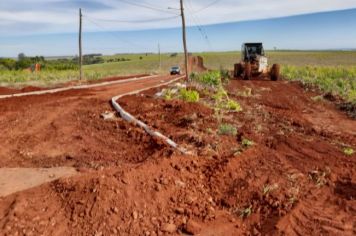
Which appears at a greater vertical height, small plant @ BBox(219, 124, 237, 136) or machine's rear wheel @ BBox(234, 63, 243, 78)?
machine's rear wheel @ BBox(234, 63, 243, 78)

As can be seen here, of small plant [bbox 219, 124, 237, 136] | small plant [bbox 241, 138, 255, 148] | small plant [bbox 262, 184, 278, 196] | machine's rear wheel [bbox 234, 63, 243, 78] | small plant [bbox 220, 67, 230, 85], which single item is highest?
machine's rear wheel [bbox 234, 63, 243, 78]

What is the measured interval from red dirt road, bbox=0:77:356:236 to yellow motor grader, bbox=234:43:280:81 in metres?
19.0

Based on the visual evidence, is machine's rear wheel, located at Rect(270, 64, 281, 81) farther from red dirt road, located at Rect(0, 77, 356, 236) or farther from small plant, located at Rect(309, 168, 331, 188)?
small plant, located at Rect(309, 168, 331, 188)

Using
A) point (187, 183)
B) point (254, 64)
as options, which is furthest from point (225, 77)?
point (187, 183)

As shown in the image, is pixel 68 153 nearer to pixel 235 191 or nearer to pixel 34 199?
pixel 34 199

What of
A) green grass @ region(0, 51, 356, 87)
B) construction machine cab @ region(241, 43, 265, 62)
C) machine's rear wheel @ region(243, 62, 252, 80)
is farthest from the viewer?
green grass @ region(0, 51, 356, 87)

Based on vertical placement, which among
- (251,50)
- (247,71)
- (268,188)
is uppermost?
(251,50)

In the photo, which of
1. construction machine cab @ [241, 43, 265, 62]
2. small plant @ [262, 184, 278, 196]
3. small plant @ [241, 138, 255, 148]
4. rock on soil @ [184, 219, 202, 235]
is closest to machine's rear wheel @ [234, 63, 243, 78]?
construction machine cab @ [241, 43, 265, 62]

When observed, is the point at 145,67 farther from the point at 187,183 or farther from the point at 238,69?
the point at 187,183

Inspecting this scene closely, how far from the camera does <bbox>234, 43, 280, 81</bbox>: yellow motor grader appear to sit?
2955 cm

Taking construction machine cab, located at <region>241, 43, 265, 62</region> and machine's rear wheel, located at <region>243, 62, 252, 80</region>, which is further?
construction machine cab, located at <region>241, 43, 265, 62</region>

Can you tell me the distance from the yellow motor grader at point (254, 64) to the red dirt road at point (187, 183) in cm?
1901

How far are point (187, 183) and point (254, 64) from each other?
2423 centimetres

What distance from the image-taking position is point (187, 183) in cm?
657
